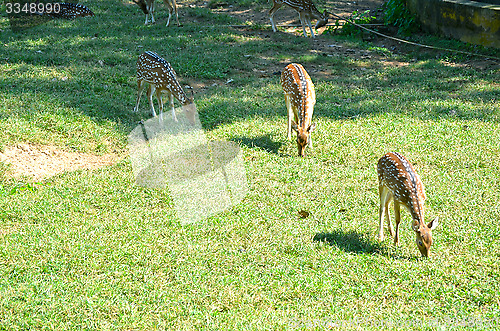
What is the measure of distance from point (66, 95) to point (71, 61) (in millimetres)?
2482

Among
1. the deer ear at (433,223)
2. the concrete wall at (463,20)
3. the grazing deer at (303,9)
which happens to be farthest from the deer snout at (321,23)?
the deer ear at (433,223)

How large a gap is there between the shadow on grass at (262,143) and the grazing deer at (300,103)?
0.34 meters

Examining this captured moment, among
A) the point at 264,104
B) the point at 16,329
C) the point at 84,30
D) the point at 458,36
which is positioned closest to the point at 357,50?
the point at 458,36

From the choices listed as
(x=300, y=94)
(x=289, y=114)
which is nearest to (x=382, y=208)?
(x=300, y=94)

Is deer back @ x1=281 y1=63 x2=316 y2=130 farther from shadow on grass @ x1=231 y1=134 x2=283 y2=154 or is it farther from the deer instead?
the deer

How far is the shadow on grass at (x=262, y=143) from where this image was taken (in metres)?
8.17

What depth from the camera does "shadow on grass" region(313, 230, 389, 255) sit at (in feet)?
17.8

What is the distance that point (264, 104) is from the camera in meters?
10.1

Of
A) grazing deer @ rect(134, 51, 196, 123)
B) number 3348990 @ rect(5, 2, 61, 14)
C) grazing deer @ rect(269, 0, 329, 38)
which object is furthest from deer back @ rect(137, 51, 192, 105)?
number 3348990 @ rect(5, 2, 61, 14)

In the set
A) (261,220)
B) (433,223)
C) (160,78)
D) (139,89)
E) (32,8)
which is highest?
(32,8)

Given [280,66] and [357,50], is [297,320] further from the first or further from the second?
[357,50]

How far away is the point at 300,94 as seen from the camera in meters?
7.89

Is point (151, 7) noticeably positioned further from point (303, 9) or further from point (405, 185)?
point (405, 185)

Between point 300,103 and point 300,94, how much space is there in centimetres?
16
